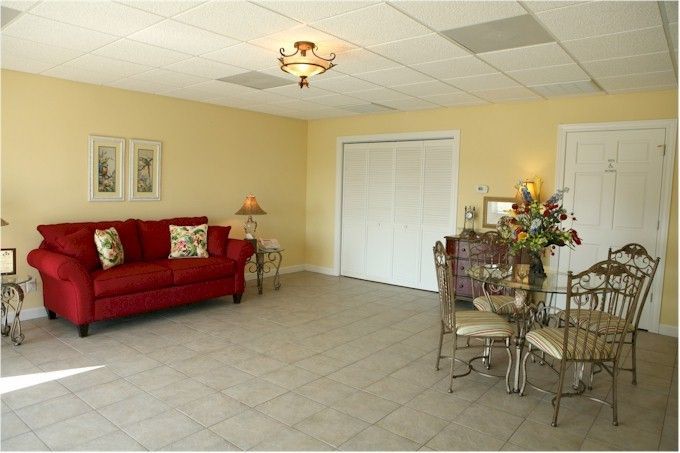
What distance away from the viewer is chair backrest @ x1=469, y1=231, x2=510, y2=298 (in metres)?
4.74

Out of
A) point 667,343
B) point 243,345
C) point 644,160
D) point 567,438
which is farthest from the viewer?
point 644,160

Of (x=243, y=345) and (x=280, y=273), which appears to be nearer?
(x=243, y=345)

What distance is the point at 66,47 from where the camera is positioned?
385 cm

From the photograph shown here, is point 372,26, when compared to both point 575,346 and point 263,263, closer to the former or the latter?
point 575,346

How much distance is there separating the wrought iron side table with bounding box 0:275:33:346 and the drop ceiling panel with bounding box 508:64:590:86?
469 cm

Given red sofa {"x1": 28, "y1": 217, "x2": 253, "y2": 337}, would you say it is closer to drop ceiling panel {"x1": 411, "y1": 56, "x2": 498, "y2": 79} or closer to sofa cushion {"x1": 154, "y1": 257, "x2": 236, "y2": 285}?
sofa cushion {"x1": 154, "y1": 257, "x2": 236, "y2": 285}

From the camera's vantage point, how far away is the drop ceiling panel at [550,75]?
4.16 metres

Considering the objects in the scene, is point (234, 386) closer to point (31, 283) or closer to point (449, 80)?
point (31, 283)

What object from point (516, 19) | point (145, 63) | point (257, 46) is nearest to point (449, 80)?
point (516, 19)

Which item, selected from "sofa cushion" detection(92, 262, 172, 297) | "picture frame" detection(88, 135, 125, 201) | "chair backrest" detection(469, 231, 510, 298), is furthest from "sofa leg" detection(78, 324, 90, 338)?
"chair backrest" detection(469, 231, 510, 298)

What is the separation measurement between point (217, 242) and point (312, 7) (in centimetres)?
344

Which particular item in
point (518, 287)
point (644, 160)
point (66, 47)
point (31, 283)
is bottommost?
point (31, 283)

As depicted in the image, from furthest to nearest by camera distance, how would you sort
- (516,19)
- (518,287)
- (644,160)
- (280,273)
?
(280,273) → (644,160) → (518,287) → (516,19)

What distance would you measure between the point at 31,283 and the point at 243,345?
7.47ft
